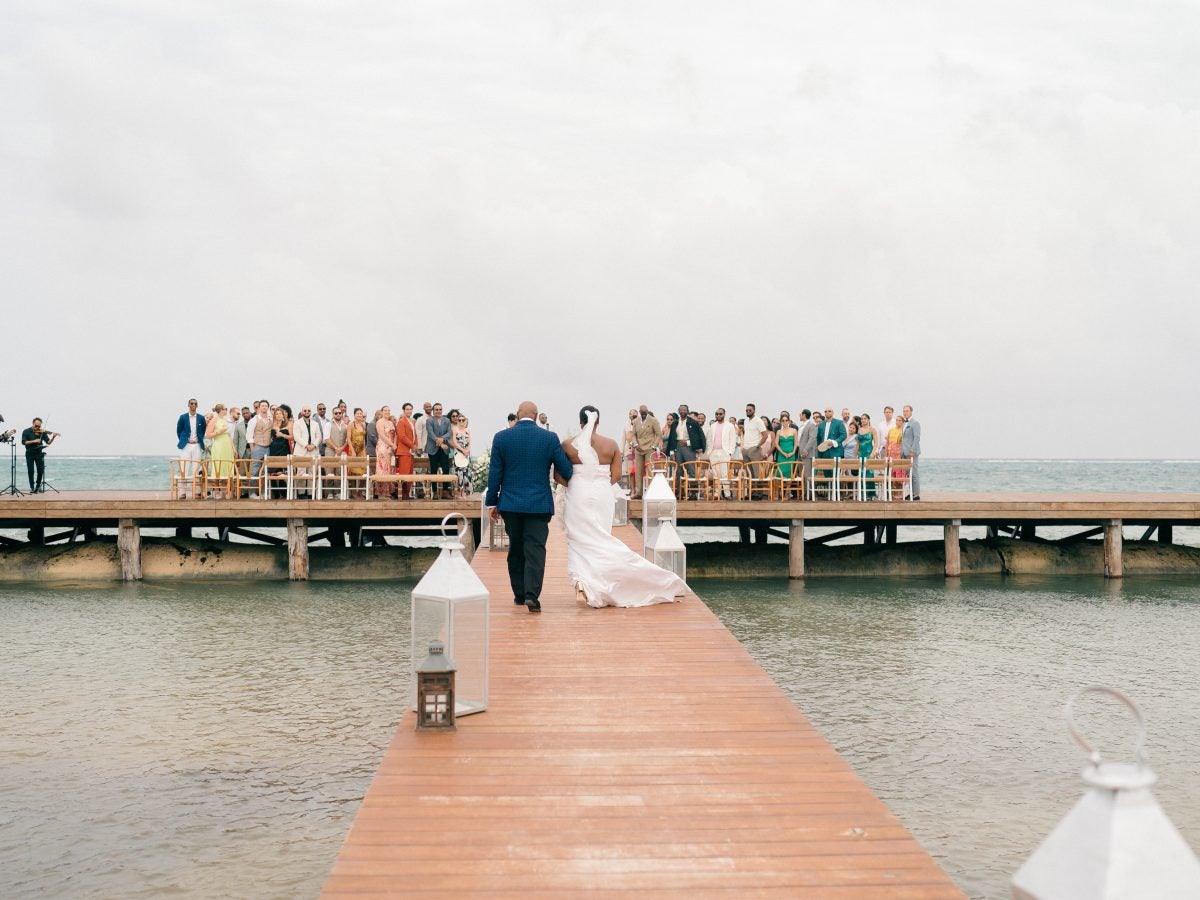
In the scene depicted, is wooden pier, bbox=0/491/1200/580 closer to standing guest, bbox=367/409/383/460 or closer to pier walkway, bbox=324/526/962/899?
standing guest, bbox=367/409/383/460

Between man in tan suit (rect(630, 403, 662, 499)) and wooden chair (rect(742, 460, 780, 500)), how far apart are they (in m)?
1.79

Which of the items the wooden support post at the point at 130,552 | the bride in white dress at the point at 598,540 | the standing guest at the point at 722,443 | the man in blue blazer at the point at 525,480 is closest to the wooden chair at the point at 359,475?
the wooden support post at the point at 130,552

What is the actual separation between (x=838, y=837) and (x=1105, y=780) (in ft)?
6.34

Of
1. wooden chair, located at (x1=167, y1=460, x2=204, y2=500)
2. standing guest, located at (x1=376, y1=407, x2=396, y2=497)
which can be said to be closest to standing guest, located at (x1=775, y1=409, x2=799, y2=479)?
standing guest, located at (x1=376, y1=407, x2=396, y2=497)

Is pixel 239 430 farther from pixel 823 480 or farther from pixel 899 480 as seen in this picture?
pixel 899 480

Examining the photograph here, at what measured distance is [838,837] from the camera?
15.2ft

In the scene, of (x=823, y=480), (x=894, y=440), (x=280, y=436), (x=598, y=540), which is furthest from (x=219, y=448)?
(x=598, y=540)

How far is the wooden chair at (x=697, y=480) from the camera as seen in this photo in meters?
22.0

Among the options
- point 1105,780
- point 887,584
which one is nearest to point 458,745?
point 1105,780

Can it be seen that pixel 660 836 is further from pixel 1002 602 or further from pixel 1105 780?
pixel 1002 602

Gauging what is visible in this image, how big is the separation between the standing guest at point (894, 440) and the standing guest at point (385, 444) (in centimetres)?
972

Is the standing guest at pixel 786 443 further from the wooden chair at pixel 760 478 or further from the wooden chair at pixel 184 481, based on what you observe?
the wooden chair at pixel 184 481

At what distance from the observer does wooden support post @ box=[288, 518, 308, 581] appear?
22.2m

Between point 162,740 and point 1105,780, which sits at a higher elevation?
point 1105,780
